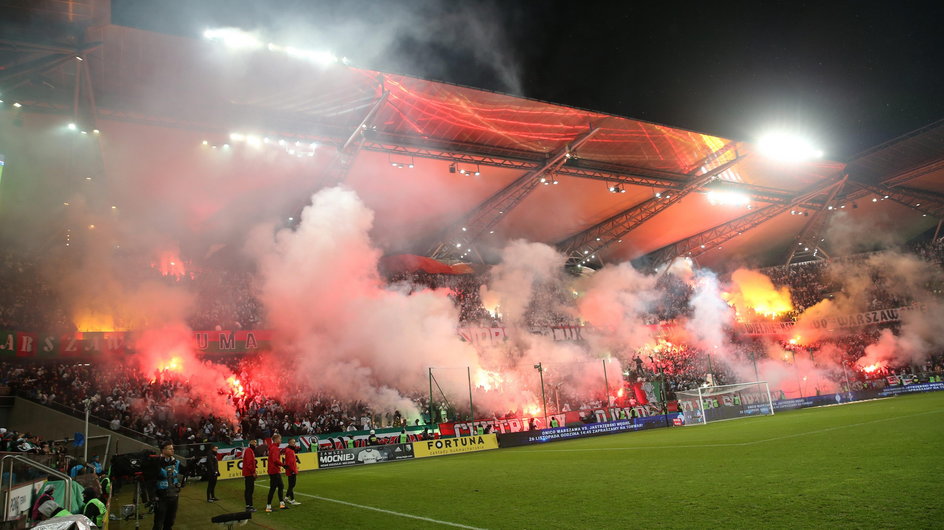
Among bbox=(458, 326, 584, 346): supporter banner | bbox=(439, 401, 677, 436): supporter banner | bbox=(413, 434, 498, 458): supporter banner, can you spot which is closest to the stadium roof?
bbox=(458, 326, 584, 346): supporter banner

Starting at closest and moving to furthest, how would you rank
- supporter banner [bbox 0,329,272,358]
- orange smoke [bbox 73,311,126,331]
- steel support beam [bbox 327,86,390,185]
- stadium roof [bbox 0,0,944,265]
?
stadium roof [bbox 0,0,944,265] < steel support beam [bbox 327,86,390,185] < supporter banner [bbox 0,329,272,358] < orange smoke [bbox 73,311,126,331]

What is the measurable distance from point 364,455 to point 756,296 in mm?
35724

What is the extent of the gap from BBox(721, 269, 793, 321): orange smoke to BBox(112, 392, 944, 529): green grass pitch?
30.2 meters

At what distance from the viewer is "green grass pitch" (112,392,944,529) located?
529 cm

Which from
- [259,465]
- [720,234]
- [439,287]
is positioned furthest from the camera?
[720,234]

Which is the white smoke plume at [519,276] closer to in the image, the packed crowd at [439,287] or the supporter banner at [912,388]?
the packed crowd at [439,287]

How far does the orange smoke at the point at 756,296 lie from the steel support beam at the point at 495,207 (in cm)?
2249

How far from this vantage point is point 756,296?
140 feet

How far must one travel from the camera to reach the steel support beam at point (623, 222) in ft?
89.9

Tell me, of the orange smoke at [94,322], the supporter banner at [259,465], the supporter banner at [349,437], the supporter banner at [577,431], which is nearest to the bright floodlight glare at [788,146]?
the supporter banner at [577,431]

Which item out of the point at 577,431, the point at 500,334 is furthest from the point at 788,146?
the point at 500,334

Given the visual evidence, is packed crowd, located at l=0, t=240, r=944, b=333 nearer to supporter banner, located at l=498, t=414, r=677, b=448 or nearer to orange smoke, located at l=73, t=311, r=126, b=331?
orange smoke, located at l=73, t=311, r=126, b=331

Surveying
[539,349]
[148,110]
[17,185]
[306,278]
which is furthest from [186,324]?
[539,349]

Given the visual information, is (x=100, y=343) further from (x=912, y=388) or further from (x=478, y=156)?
(x=912, y=388)
